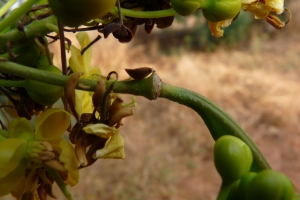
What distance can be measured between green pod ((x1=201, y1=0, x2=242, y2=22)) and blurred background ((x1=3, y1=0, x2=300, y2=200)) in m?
1.88

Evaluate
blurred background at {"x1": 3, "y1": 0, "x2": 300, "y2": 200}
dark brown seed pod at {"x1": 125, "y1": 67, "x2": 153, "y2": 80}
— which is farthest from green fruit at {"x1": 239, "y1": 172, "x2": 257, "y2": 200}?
blurred background at {"x1": 3, "y1": 0, "x2": 300, "y2": 200}

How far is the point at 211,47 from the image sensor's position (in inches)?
187

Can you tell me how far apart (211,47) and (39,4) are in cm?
445

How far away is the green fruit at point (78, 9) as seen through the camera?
271mm

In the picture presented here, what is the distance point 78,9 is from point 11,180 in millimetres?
184

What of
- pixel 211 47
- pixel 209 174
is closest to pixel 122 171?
pixel 209 174

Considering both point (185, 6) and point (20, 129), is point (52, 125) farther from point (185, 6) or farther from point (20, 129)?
point (185, 6)

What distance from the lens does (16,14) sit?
0.36m

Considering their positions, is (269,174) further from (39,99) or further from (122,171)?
(122,171)

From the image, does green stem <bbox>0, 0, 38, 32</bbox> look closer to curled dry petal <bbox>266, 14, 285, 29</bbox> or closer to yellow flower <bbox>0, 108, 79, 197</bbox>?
yellow flower <bbox>0, 108, 79, 197</bbox>

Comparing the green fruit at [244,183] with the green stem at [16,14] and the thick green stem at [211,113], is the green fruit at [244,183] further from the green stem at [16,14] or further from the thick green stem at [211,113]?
the green stem at [16,14]

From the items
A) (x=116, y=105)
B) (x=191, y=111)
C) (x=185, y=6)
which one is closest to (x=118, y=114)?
(x=116, y=105)

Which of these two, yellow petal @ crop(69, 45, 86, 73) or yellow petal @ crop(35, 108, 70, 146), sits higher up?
yellow petal @ crop(69, 45, 86, 73)

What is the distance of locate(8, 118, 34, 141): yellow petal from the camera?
400mm
